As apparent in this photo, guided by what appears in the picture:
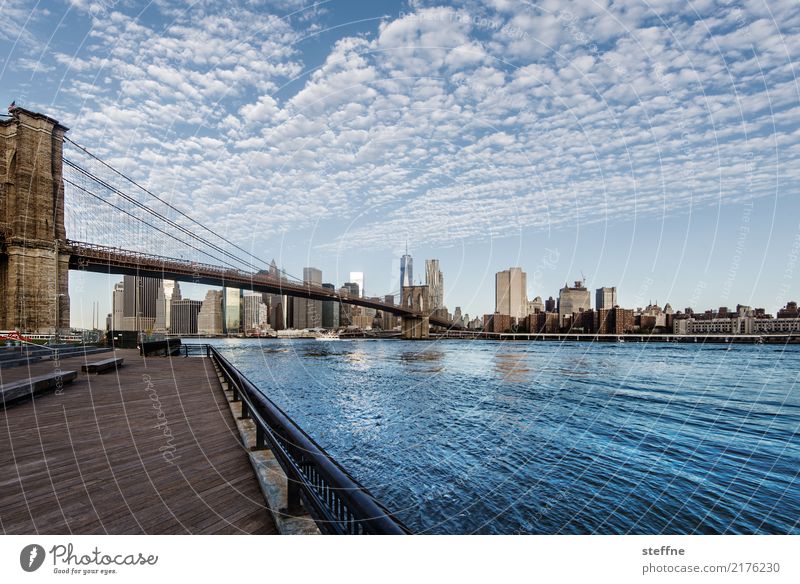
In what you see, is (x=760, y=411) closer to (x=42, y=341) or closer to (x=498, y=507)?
(x=498, y=507)

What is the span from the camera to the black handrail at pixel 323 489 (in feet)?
8.63

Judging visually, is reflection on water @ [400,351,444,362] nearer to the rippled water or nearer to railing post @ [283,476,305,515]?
the rippled water

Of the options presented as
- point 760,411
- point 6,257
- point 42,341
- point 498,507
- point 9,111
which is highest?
point 9,111

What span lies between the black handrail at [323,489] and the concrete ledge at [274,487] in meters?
0.12

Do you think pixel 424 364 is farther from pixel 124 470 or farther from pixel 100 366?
pixel 124 470

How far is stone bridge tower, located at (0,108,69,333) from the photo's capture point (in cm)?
3002

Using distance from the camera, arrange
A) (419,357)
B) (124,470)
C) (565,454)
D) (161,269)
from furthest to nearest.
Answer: (419,357)
(161,269)
(565,454)
(124,470)

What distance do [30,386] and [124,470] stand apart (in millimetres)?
6764

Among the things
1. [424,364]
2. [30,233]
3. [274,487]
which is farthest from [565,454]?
[30,233]

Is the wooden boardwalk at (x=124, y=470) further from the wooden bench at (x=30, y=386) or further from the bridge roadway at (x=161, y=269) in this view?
the bridge roadway at (x=161, y=269)

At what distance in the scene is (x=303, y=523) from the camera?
384cm

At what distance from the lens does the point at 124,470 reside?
5.31 m
